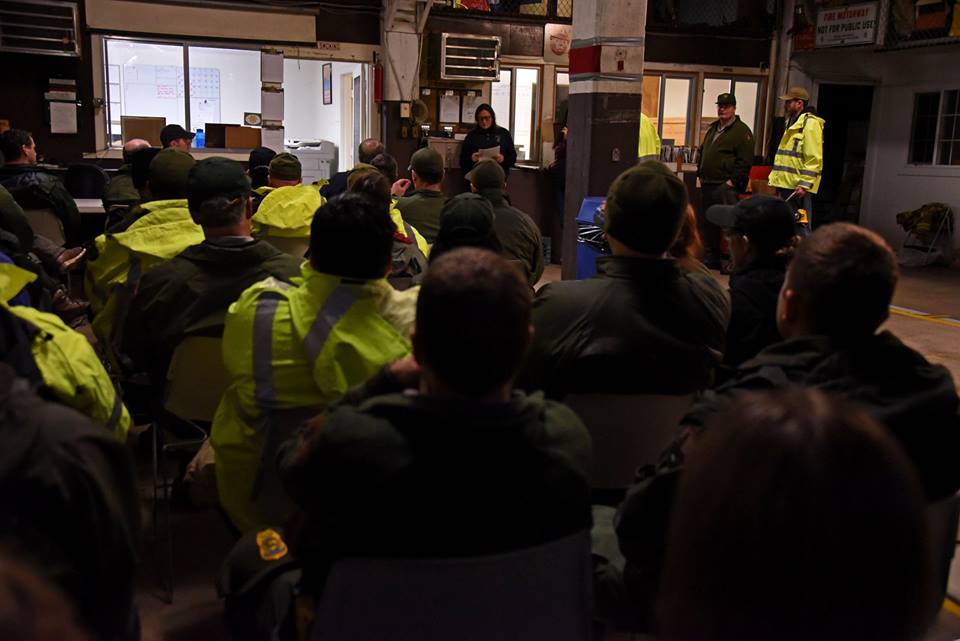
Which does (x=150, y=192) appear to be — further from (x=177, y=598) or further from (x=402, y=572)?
(x=402, y=572)

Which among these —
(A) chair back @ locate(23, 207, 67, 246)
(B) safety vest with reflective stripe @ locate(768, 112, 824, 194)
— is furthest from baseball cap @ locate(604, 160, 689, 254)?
(B) safety vest with reflective stripe @ locate(768, 112, 824, 194)

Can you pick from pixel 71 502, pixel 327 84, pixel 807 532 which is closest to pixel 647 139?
pixel 327 84

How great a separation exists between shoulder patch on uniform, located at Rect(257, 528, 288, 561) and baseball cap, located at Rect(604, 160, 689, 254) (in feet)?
4.07

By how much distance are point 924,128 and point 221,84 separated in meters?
8.62

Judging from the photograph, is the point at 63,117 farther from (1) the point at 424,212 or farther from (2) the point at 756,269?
(2) the point at 756,269

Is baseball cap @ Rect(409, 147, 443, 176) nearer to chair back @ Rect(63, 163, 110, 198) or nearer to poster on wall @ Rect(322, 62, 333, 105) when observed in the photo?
chair back @ Rect(63, 163, 110, 198)

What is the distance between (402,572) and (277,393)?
2.81 ft

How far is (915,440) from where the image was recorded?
1639mm

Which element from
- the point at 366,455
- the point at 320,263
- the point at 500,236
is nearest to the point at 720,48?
the point at 500,236

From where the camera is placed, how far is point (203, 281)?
8.60 ft

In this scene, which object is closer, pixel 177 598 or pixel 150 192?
pixel 177 598

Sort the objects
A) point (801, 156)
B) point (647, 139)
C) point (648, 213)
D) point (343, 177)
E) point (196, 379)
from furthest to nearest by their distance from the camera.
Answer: point (647, 139) → point (801, 156) → point (343, 177) → point (196, 379) → point (648, 213)

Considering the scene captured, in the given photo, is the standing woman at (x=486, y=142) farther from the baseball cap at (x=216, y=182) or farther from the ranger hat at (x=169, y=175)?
the baseball cap at (x=216, y=182)

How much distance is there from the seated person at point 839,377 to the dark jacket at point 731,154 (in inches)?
289
